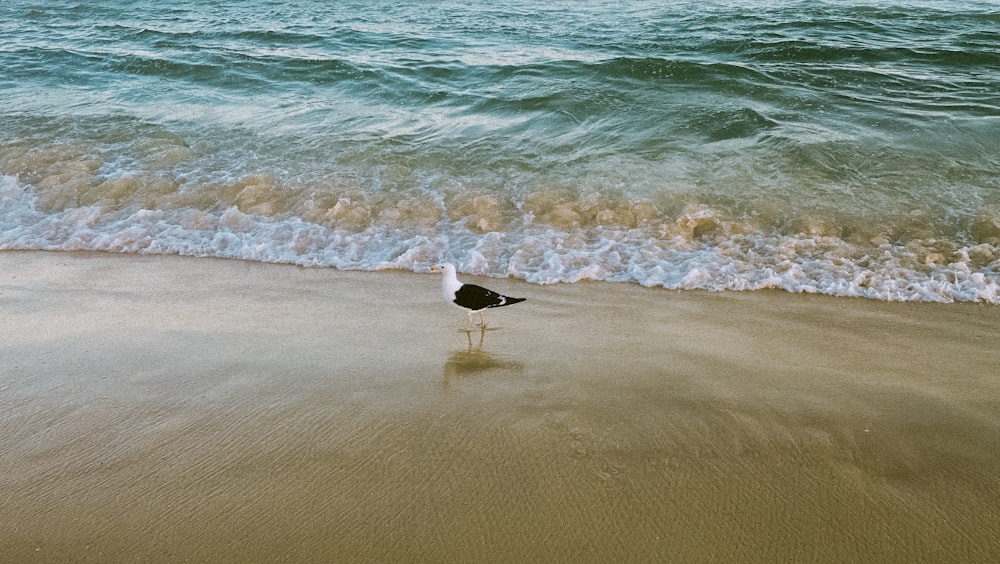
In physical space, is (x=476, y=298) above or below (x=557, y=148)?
below

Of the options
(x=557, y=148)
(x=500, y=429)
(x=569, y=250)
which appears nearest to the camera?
(x=500, y=429)

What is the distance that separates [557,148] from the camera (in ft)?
27.9

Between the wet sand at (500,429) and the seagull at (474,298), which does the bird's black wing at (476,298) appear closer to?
the seagull at (474,298)

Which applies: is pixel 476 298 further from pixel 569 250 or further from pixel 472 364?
pixel 569 250

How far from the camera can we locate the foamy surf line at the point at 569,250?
5613 millimetres

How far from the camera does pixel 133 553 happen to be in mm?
2863

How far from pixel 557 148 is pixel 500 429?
5.33m

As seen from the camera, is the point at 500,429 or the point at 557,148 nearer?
the point at 500,429

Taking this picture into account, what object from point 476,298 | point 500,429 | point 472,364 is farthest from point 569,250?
point 500,429

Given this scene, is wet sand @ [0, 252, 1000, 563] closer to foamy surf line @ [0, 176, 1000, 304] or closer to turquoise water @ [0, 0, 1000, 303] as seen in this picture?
foamy surf line @ [0, 176, 1000, 304]

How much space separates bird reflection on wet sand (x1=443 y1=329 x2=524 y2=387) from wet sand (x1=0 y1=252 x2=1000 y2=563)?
20mm

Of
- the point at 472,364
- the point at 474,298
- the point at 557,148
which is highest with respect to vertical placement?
the point at 557,148

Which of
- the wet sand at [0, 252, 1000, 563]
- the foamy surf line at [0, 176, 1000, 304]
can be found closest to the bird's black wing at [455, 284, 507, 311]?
the wet sand at [0, 252, 1000, 563]

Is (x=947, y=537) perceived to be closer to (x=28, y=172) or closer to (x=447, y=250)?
(x=447, y=250)
